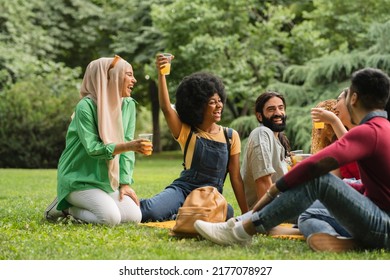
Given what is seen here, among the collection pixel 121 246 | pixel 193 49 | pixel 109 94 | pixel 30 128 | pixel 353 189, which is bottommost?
pixel 30 128

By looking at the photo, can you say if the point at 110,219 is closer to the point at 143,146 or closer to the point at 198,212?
the point at 143,146

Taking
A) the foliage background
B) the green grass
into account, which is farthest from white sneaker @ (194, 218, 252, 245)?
the foliage background

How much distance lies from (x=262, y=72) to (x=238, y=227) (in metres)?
17.3

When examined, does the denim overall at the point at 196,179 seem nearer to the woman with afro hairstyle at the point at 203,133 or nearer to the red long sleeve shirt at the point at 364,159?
the woman with afro hairstyle at the point at 203,133

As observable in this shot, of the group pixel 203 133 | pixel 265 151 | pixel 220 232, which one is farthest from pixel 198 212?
pixel 203 133

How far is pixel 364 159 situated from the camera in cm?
459

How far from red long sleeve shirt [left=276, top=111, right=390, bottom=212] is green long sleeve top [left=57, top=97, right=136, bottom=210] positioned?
237cm

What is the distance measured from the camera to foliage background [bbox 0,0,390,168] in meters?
17.8

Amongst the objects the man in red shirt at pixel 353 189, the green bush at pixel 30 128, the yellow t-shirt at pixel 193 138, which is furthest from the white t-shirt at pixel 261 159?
the green bush at pixel 30 128

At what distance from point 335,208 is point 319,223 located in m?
0.63

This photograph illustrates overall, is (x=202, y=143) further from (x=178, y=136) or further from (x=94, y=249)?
(x=94, y=249)

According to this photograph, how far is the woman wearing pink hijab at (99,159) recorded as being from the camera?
640 centimetres

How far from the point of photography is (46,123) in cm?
1948

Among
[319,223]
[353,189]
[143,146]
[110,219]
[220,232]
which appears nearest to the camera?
[353,189]
